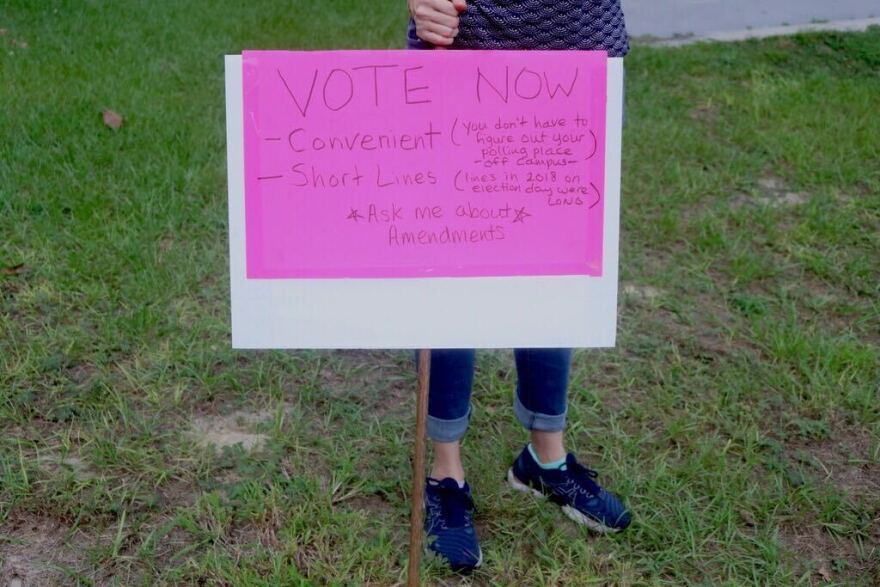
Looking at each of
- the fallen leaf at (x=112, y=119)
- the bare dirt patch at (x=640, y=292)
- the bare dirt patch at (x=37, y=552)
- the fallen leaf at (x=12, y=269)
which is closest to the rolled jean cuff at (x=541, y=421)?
the bare dirt patch at (x=37, y=552)

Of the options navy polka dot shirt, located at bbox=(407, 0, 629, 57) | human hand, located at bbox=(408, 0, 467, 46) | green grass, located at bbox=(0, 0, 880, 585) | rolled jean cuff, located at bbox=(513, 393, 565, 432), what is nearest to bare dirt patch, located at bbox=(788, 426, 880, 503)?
green grass, located at bbox=(0, 0, 880, 585)

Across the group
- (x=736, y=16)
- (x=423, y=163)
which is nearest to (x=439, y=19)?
(x=423, y=163)

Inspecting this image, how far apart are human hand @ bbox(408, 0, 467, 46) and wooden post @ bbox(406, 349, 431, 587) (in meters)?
0.45

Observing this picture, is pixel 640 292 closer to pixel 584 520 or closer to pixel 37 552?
pixel 584 520

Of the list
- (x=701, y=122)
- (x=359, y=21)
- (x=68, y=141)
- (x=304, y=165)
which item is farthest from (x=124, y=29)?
(x=304, y=165)

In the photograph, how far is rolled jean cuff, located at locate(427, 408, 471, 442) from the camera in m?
1.83

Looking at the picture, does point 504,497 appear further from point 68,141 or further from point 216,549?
point 68,141

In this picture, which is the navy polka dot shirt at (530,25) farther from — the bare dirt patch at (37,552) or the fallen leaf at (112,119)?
the fallen leaf at (112,119)

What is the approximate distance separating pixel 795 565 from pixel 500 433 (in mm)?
667

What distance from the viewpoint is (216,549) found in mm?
1776

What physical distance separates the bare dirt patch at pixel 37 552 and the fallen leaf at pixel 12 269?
1.09 m

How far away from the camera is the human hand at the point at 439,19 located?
1.37 meters

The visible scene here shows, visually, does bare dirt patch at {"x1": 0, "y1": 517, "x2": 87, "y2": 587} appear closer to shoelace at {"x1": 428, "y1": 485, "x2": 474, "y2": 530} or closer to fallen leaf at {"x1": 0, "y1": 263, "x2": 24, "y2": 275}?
shoelace at {"x1": 428, "y1": 485, "x2": 474, "y2": 530}

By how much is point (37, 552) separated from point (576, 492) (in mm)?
1003
